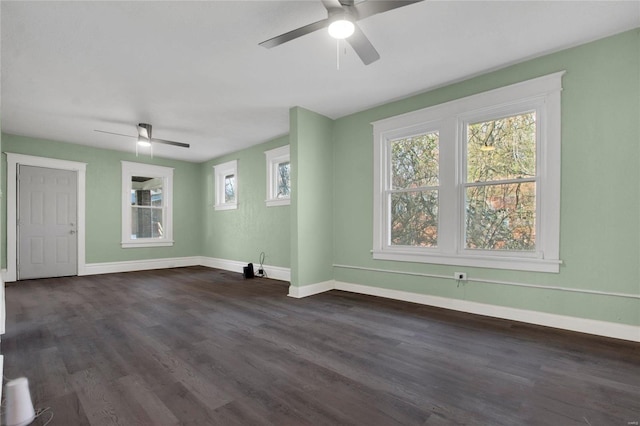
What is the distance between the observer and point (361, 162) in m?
4.41

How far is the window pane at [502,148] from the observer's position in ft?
10.3

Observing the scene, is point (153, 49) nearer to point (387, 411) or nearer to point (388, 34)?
point (388, 34)

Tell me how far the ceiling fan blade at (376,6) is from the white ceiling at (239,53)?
456 millimetres

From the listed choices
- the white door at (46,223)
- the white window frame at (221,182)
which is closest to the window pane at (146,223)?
the white door at (46,223)

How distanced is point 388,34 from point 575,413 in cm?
294

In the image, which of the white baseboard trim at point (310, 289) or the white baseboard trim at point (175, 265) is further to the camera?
the white baseboard trim at point (175, 265)

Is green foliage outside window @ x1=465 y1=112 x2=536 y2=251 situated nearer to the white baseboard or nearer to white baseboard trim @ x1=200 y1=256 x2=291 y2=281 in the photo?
the white baseboard

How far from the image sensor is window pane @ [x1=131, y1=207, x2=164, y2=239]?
6777 mm

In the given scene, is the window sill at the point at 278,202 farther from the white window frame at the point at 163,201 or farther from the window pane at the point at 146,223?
the window pane at the point at 146,223

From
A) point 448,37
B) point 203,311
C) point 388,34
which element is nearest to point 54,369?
point 203,311

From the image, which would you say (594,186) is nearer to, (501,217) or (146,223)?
(501,217)

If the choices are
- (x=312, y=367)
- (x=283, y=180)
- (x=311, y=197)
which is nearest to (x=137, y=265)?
(x=283, y=180)

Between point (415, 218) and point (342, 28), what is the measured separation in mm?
2587

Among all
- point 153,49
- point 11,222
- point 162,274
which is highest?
point 153,49
